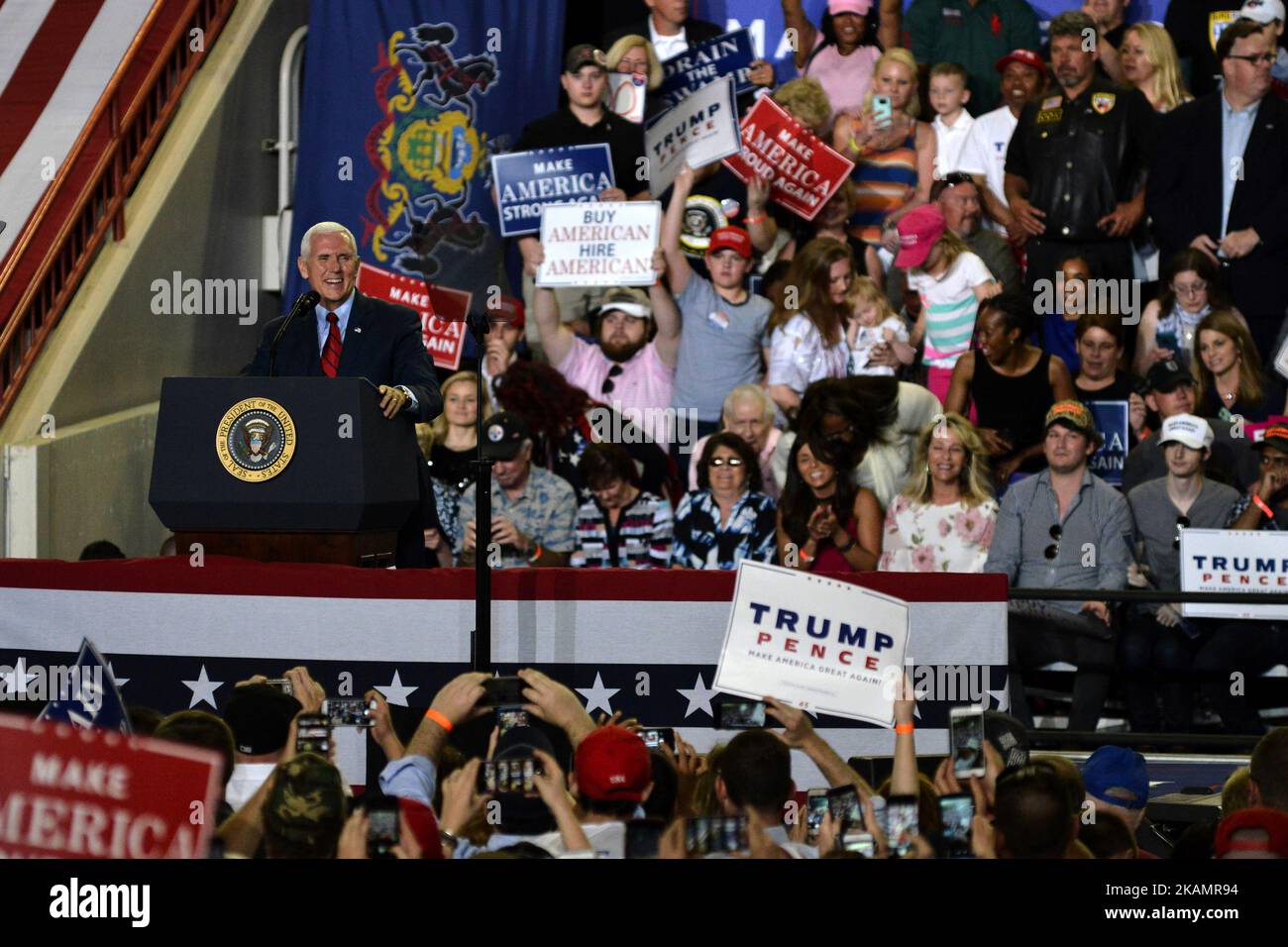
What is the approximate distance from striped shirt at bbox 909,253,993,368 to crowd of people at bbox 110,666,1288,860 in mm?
4649

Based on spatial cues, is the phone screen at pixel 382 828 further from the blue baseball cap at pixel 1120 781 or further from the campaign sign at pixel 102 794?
the blue baseball cap at pixel 1120 781

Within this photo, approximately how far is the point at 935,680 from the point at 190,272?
6.55m

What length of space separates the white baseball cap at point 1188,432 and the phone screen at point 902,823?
4485 mm

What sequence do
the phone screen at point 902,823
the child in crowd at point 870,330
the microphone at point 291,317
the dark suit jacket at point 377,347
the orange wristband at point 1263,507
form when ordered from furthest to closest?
the child in crowd at point 870,330, the orange wristband at point 1263,507, the dark suit jacket at point 377,347, the microphone at point 291,317, the phone screen at point 902,823

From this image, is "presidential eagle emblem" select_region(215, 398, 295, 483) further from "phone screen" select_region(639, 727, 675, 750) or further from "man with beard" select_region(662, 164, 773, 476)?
"man with beard" select_region(662, 164, 773, 476)

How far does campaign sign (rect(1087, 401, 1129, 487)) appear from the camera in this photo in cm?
971

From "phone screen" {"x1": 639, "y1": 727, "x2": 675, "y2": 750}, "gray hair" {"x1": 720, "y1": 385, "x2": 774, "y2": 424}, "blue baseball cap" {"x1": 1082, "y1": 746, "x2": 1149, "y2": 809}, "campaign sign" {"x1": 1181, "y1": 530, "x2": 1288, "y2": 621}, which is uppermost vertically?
"gray hair" {"x1": 720, "y1": 385, "x2": 774, "y2": 424}

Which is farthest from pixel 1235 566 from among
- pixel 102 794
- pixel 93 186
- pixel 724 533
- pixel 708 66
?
pixel 93 186

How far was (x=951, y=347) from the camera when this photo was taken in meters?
10.2

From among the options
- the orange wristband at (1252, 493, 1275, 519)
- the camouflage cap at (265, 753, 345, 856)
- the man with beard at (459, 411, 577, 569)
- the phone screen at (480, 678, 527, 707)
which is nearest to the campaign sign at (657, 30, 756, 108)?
the man with beard at (459, 411, 577, 569)

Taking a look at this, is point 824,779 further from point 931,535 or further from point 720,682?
point 931,535

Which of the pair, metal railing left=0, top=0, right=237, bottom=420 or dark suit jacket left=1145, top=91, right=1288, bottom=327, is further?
metal railing left=0, top=0, right=237, bottom=420

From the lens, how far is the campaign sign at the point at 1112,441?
971cm

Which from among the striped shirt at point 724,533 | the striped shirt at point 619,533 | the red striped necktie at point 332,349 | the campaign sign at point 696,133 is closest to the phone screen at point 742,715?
the red striped necktie at point 332,349
